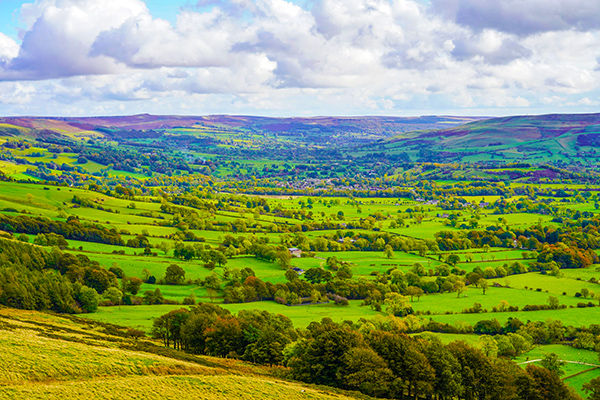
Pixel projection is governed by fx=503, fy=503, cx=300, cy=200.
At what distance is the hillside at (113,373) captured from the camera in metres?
39.6

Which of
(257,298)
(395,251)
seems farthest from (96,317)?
(395,251)

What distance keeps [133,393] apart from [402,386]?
26.8 metres

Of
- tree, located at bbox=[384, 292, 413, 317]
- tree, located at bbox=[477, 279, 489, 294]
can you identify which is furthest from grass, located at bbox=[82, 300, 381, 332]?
tree, located at bbox=[477, 279, 489, 294]

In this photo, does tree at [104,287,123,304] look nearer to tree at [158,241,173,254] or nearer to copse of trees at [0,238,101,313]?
copse of trees at [0,238,101,313]

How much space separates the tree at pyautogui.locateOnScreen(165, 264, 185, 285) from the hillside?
45712 millimetres

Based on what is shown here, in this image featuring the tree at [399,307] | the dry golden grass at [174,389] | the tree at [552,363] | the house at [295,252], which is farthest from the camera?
the house at [295,252]

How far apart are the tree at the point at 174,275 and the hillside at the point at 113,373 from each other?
45.7 meters

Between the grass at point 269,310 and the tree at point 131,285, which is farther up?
the tree at point 131,285

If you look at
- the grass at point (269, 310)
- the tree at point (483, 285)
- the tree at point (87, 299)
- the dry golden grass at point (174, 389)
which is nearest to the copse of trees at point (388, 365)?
the dry golden grass at point (174, 389)

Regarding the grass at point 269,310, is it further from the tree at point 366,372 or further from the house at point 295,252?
the house at point 295,252

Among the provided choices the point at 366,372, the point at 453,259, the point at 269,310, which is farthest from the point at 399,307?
the point at 453,259

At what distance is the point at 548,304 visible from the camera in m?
95.8

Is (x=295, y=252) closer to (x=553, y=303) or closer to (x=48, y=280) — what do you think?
(x=553, y=303)

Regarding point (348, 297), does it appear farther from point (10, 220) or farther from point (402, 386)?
point (10, 220)
